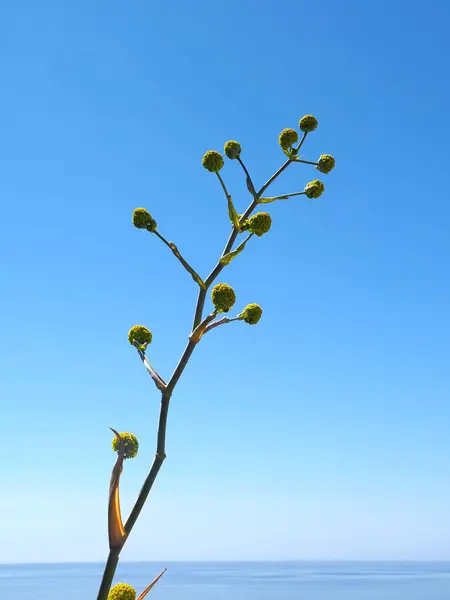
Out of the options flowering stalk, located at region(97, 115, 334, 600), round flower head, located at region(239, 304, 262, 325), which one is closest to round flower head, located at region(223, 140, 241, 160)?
flowering stalk, located at region(97, 115, 334, 600)

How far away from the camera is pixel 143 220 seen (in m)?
3.12

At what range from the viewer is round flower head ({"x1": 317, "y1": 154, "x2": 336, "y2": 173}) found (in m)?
3.45

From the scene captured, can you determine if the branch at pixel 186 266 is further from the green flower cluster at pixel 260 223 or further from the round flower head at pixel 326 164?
the round flower head at pixel 326 164

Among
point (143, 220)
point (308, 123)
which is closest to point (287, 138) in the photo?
point (308, 123)

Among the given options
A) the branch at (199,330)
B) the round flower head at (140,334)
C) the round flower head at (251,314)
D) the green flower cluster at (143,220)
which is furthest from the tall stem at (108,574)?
the green flower cluster at (143,220)

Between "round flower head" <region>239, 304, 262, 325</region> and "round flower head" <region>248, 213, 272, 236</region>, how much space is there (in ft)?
1.04

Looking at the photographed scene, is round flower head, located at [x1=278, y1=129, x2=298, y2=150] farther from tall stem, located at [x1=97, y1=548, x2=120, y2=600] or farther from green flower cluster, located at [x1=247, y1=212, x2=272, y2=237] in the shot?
tall stem, located at [x1=97, y1=548, x2=120, y2=600]

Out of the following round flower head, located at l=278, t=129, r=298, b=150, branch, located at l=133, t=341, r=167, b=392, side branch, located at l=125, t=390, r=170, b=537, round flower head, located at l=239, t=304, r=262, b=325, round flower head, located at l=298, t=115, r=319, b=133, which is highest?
round flower head, located at l=298, t=115, r=319, b=133

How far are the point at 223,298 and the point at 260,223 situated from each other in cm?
40

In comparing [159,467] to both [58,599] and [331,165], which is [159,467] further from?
[58,599]

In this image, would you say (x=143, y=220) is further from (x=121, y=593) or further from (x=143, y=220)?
(x=121, y=593)

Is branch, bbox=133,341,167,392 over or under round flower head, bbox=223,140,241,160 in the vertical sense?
under

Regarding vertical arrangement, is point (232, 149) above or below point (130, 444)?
above

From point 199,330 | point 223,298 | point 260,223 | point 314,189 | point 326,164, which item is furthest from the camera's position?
point 326,164
